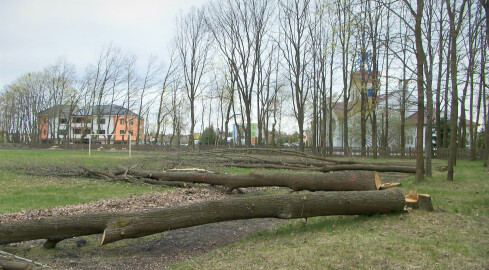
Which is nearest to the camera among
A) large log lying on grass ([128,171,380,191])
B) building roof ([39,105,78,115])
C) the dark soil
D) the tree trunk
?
the dark soil

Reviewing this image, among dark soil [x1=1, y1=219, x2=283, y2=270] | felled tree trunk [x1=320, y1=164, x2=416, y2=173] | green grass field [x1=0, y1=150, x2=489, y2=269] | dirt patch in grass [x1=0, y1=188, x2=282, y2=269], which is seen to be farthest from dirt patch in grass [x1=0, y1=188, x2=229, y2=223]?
felled tree trunk [x1=320, y1=164, x2=416, y2=173]

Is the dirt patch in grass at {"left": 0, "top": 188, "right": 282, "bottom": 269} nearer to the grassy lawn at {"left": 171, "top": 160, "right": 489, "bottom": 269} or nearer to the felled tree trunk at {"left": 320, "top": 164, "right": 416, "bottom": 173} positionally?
the grassy lawn at {"left": 171, "top": 160, "right": 489, "bottom": 269}

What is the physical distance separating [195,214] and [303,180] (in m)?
3.94

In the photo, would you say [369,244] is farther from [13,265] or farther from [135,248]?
[13,265]

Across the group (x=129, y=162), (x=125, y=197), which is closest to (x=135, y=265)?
(x=125, y=197)

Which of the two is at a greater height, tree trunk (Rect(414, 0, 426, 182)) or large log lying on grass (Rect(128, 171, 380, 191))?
tree trunk (Rect(414, 0, 426, 182))

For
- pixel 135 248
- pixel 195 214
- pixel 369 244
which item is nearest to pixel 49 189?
pixel 135 248

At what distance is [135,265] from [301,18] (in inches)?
1213

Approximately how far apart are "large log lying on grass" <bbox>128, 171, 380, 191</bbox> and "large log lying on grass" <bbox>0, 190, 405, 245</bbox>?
1446 millimetres

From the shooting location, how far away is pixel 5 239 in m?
5.19

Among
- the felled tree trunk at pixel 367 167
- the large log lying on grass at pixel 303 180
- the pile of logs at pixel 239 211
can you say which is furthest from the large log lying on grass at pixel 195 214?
the felled tree trunk at pixel 367 167

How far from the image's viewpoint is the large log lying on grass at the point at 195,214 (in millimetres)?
5297

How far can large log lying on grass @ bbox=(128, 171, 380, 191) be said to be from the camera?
822 cm

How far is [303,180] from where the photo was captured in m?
9.00
